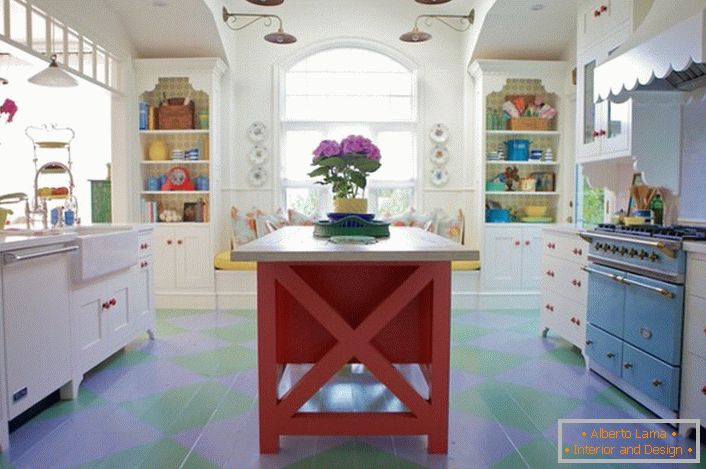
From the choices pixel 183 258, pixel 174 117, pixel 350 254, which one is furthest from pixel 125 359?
pixel 174 117

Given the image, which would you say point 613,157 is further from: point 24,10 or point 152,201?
point 152,201

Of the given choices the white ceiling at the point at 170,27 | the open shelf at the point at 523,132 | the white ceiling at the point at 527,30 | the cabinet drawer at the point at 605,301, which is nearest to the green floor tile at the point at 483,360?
the cabinet drawer at the point at 605,301

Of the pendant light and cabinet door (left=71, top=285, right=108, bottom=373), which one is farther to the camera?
the pendant light

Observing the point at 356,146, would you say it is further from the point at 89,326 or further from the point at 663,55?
the point at 89,326

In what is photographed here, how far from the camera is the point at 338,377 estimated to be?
320cm

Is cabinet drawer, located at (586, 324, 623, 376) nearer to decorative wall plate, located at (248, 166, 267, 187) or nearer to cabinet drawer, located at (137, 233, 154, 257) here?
cabinet drawer, located at (137, 233, 154, 257)

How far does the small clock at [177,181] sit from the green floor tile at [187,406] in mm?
2868

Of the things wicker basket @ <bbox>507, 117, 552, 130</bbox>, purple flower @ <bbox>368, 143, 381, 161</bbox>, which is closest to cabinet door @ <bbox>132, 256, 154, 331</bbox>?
purple flower @ <bbox>368, 143, 381, 161</bbox>

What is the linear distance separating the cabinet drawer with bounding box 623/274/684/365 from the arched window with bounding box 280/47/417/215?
341cm

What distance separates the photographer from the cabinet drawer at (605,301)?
2943mm

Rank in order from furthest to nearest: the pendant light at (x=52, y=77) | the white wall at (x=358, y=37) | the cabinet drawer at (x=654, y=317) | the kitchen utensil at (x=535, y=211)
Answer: the white wall at (x=358, y=37) → the kitchen utensil at (x=535, y=211) → the pendant light at (x=52, y=77) → the cabinet drawer at (x=654, y=317)

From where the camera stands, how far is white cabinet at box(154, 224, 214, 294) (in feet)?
17.5

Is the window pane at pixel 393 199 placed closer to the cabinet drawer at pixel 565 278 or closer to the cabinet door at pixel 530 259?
the cabinet door at pixel 530 259

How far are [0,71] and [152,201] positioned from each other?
2.85 m
